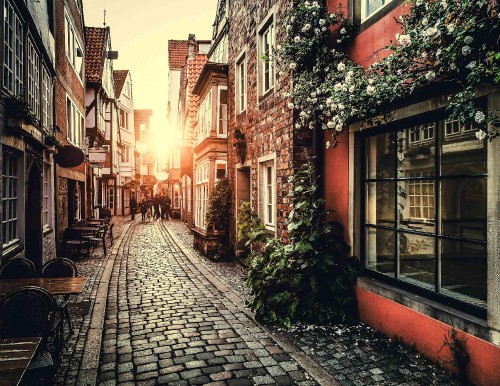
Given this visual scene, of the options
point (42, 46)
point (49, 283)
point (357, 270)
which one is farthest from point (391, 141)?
point (42, 46)

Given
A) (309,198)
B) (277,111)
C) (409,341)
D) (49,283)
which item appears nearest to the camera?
(409,341)

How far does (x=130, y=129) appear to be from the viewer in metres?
35.4

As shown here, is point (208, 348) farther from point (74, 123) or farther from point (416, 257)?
point (74, 123)

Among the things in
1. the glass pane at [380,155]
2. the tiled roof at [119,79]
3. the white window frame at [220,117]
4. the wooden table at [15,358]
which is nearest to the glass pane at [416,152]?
the glass pane at [380,155]

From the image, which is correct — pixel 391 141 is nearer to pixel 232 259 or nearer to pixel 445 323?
pixel 445 323

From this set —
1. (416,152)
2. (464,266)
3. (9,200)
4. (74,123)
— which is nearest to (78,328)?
(9,200)

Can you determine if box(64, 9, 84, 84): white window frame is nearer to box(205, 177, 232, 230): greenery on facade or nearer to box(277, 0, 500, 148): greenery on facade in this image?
box(205, 177, 232, 230): greenery on facade

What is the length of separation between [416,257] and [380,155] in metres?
2.02

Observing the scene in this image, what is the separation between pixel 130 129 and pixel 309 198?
32.5 metres

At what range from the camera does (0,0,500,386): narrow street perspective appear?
3473 millimetres

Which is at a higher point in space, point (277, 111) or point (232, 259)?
point (277, 111)

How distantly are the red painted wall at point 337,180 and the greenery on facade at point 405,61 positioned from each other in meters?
0.55

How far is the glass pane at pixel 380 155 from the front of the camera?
5020 mm

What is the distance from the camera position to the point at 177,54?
31484 millimetres
